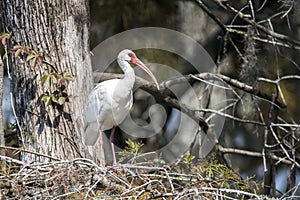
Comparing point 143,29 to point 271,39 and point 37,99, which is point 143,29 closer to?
point 271,39

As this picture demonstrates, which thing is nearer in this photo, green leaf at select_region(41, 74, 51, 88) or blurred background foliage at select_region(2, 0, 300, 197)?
green leaf at select_region(41, 74, 51, 88)

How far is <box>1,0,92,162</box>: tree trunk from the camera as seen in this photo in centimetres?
609

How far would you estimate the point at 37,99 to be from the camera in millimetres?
6113

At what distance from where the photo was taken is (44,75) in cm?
602

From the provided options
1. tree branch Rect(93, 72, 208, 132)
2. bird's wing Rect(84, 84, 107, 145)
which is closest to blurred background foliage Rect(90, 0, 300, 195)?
tree branch Rect(93, 72, 208, 132)

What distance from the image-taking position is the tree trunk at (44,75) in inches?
240

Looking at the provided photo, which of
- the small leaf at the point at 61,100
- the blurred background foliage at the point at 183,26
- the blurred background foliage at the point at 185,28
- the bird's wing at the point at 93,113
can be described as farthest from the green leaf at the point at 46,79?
the blurred background foliage at the point at 183,26

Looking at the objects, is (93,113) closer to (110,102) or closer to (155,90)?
(110,102)

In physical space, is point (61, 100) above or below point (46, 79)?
below

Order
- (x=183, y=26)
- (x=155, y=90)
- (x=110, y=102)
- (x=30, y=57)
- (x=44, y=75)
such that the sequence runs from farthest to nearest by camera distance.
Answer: (x=183, y=26) → (x=155, y=90) → (x=110, y=102) → (x=44, y=75) → (x=30, y=57)

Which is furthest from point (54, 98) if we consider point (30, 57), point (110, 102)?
point (110, 102)

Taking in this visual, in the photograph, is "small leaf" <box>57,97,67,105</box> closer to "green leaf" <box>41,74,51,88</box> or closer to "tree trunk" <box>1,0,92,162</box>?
"tree trunk" <box>1,0,92,162</box>

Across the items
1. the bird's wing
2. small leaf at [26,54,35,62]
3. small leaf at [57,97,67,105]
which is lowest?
the bird's wing

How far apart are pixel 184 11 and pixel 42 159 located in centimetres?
382
